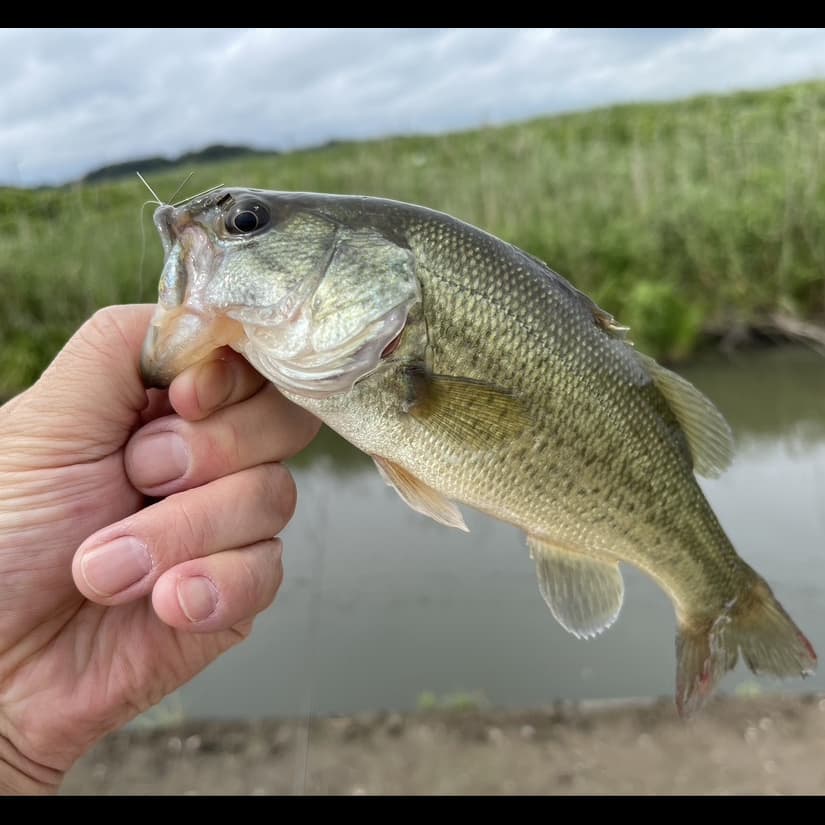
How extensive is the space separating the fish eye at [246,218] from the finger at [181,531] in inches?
22.2

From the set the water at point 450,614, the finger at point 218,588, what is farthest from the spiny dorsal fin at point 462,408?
the water at point 450,614

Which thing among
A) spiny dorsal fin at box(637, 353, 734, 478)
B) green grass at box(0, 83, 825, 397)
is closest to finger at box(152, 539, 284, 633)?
spiny dorsal fin at box(637, 353, 734, 478)

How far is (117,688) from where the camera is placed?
1.82 metres

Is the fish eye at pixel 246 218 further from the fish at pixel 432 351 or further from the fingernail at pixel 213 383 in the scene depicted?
the fingernail at pixel 213 383

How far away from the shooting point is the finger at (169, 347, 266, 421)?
149 cm

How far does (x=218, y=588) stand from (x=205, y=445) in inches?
12.6

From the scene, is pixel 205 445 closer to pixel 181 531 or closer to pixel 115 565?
pixel 181 531

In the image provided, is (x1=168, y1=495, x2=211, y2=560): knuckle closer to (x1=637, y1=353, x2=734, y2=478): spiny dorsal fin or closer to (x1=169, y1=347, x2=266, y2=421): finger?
(x1=169, y1=347, x2=266, y2=421): finger

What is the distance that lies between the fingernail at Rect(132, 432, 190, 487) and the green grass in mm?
4196

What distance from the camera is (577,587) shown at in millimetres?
1694

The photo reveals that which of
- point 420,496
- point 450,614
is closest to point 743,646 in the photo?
point 420,496

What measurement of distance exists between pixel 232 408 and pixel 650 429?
97 centimetres

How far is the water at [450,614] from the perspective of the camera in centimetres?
476

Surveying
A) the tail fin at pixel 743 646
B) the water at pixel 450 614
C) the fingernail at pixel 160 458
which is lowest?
the water at pixel 450 614
